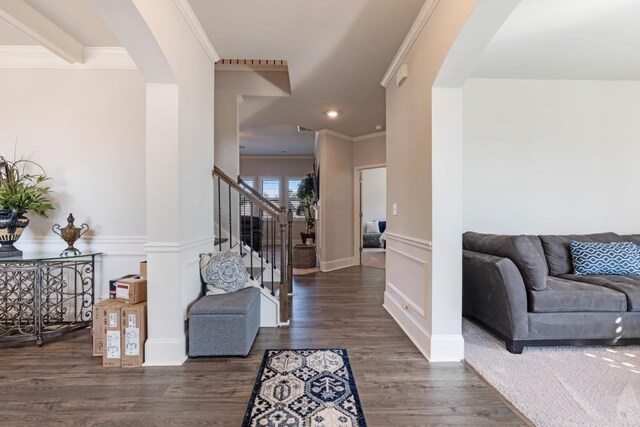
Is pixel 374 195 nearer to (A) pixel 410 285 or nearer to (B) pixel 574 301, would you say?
(A) pixel 410 285

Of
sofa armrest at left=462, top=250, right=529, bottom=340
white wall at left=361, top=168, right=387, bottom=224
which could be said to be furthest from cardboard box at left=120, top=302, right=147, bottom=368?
white wall at left=361, top=168, right=387, bottom=224

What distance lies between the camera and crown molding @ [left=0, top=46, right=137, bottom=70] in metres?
2.95

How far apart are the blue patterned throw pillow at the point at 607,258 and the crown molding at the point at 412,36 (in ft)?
8.39

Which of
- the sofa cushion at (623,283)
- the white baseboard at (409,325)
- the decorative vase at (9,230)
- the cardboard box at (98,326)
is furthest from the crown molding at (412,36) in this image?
the decorative vase at (9,230)

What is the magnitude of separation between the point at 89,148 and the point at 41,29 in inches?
41.0

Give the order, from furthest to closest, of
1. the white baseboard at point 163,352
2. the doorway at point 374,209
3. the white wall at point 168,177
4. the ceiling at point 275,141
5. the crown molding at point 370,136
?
the doorway at point 374,209
the ceiling at point 275,141
the crown molding at point 370,136
the white baseboard at point 163,352
the white wall at point 168,177

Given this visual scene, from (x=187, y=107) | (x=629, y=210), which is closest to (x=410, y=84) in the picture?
(x=187, y=107)

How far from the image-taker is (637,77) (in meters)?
3.44

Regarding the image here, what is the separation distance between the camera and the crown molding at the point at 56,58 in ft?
9.67

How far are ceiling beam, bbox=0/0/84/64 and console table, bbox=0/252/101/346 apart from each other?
1.88m

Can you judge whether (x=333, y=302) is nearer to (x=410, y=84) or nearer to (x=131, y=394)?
(x=131, y=394)

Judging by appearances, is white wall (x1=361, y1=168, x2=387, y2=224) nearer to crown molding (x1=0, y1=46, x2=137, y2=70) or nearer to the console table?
crown molding (x1=0, y1=46, x2=137, y2=70)

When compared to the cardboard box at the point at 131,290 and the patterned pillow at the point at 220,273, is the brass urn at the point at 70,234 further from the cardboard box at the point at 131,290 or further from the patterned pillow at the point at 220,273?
the patterned pillow at the point at 220,273

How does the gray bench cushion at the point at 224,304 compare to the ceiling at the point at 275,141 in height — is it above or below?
below
